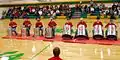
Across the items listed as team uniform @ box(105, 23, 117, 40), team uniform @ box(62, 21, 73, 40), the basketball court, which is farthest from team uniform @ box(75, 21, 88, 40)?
team uniform @ box(105, 23, 117, 40)

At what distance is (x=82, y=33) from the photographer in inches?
555

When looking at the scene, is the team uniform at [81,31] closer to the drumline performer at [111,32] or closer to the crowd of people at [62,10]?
the drumline performer at [111,32]

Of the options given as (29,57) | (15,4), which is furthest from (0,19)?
(29,57)

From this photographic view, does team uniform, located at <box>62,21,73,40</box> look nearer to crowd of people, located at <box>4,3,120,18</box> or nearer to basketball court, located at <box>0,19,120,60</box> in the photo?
basketball court, located at <box>0,19,120,60</box>

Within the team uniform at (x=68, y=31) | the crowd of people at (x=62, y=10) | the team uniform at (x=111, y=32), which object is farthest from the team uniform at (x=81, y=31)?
the crowd of people at (x=62, y=10)

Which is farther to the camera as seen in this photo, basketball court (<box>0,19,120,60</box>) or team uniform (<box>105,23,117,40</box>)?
team uniform (<box>105,23,117,40</box>)

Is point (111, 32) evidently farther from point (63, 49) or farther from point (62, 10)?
point (62, 10)

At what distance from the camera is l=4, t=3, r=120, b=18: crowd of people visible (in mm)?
23391

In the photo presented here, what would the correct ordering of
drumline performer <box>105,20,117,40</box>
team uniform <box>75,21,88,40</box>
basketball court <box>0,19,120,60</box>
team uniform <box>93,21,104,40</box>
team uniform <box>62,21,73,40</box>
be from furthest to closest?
1. team uniform <box>62,21,73,40</box>
2. team uniform <box>75,21,88,40</box>
3. team uniform <box>93,21,104,40</box>
4. drumline performer <box>105,20,117,40</box>
5. basketball court <box>0,19,120,60</box>

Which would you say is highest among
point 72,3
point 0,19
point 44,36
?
point 72,3

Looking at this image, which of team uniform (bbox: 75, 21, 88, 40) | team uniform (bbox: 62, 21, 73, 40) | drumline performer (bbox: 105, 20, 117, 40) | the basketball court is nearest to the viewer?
the basketball court

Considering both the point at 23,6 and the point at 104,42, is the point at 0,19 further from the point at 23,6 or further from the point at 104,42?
the point at 104,42

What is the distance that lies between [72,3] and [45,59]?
16.3 meters

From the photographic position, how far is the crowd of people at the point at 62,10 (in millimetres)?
→ 23391
